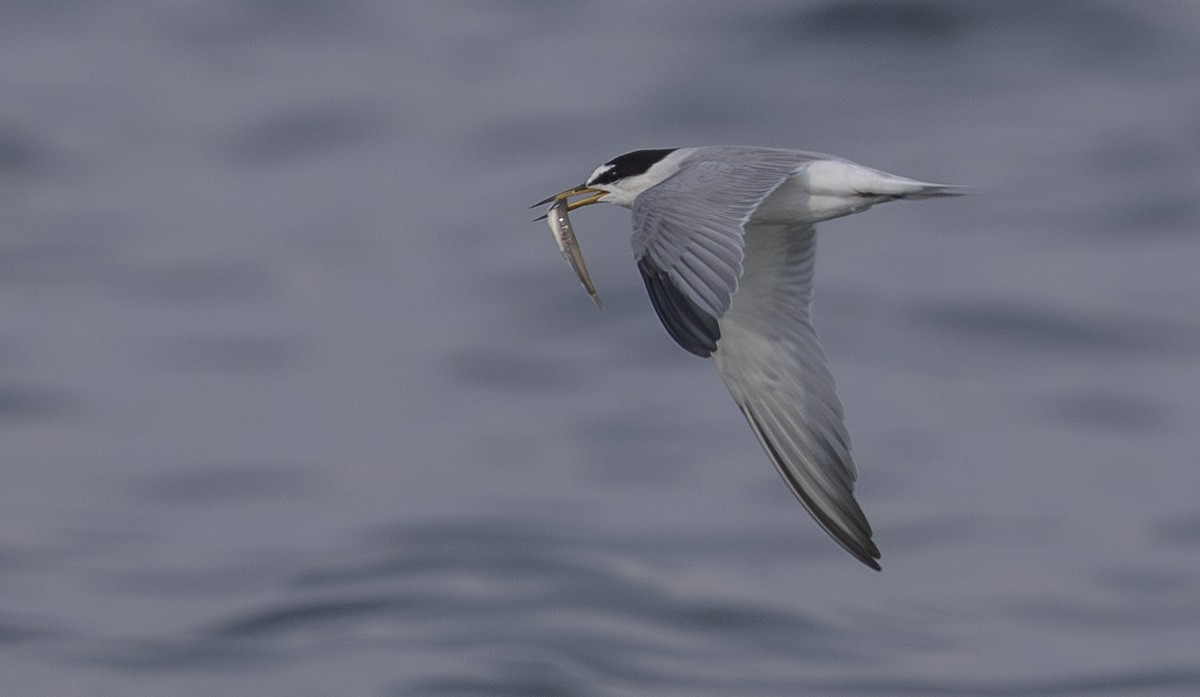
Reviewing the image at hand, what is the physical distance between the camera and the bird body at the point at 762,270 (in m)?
6.87

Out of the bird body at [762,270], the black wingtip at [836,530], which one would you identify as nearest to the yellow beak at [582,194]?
the bird body at [762,270]

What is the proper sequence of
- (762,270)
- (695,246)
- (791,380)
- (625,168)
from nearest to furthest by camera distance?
(695,246) < (791,380) < (625,168) < (762,270)

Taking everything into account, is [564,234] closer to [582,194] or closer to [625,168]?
[582,194]

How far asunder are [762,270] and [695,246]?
1.73 m

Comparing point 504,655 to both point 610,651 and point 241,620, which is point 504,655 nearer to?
point 610,651

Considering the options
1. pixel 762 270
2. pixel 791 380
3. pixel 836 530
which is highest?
pixel 762 270

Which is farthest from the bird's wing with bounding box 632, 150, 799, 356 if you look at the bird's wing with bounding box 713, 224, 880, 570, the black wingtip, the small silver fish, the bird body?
the black wingtip

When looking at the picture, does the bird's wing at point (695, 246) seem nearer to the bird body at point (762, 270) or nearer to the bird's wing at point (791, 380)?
the bird body at point (762, 270)

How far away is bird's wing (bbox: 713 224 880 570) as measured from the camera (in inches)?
310

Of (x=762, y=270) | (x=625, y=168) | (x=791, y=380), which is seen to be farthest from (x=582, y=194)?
(x=791, y=380)

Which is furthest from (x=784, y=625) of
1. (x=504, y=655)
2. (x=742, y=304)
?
(x=742, y=304)

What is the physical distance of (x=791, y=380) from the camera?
8242 mm

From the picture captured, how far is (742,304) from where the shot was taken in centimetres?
861

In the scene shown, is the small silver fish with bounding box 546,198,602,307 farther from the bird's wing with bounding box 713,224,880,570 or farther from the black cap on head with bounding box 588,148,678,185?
the bird's wing with bounding box 713,224,880,570
